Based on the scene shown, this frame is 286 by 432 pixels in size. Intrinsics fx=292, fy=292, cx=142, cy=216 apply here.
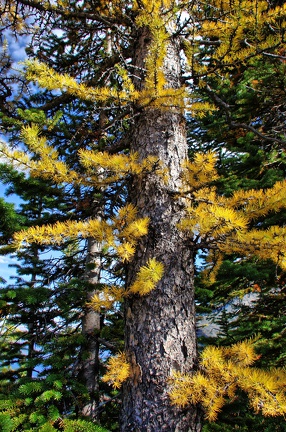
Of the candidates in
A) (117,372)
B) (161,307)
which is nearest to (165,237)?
(161,307)

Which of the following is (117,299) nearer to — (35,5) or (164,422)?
(164,422)

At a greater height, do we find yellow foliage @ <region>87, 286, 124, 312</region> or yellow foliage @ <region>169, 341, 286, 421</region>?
yellow foliage @ <region>87, 286, 124, 312</region>

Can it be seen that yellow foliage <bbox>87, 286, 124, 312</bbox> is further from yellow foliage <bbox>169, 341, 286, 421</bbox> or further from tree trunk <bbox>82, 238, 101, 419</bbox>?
tree trunk <bbox>82, 238, 101, 419</bbox>

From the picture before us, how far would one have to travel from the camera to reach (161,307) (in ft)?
8.23

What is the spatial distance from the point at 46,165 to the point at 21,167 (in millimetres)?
202

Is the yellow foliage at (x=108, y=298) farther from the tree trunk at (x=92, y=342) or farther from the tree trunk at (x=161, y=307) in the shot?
the tree trunk at (x=92, y=342)

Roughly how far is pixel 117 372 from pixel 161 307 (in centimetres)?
61

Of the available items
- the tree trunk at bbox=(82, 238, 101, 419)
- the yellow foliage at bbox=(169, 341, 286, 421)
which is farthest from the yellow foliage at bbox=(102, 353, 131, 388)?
the tree trunk at bbox=(82, 238, 101, 419)

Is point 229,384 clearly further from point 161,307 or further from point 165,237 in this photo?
point 165,237

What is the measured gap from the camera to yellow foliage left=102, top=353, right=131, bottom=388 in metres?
2.19

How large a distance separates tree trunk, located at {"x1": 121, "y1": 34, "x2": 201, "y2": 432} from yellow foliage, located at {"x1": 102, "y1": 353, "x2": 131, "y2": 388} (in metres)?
0.07

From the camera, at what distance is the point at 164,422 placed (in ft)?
7.25

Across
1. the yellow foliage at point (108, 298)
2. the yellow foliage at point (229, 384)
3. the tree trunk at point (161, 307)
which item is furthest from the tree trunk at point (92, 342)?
the yellow foliage at point (229, 384)

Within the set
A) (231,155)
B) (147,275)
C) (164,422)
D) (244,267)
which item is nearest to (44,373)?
(164,422)
